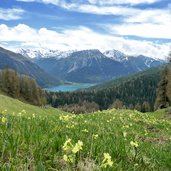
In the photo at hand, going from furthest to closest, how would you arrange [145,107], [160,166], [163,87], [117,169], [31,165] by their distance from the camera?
[145,107] < [163,87] < [160,166] < [117,169] < [31,165]

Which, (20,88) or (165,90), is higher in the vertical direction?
(165,90)

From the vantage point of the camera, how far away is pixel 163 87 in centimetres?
11169

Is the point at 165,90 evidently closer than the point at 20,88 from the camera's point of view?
Yes

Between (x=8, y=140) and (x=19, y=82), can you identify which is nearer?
(x=8, y=140)

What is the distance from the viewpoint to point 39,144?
5.91 metres

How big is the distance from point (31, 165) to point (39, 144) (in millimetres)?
1064

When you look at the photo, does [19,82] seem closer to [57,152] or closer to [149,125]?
[149,125]

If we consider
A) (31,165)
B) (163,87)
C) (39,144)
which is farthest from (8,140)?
(163,87)

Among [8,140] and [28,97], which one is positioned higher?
[8,140]

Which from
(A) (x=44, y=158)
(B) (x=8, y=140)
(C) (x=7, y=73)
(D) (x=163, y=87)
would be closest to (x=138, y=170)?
(A) (x=44, y=158)

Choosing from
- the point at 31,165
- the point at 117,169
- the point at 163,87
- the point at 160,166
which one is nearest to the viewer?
the point at 31,165

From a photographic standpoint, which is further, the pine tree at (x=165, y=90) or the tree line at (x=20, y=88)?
the tree line at (x=20, y=88)

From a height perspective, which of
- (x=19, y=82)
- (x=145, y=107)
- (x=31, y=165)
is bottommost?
(x=145, y=107)

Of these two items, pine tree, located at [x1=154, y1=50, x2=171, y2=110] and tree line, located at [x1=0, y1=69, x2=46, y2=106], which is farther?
tree line, located at [x1=0, y1=69, x2=46, y2=106]
